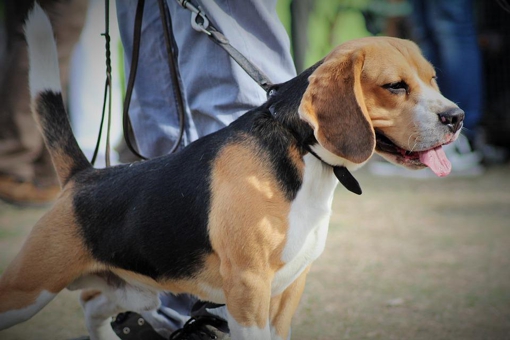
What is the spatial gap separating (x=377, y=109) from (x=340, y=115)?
0.54 feet

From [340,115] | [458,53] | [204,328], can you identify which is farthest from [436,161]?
[458,53]

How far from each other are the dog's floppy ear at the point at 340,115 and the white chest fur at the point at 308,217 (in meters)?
0.14

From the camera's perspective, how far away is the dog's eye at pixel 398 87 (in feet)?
7.79

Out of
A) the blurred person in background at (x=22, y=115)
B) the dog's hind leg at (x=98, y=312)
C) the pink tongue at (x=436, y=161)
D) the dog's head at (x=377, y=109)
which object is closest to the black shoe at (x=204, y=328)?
the dog's hind leg at (x=98, y=312)

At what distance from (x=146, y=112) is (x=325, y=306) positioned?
4.92 ft

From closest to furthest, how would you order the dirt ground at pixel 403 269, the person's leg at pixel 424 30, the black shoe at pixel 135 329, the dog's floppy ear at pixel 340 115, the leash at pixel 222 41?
the dog's floppy ear at pixel 340 115 → the leash at pixel 222 41 → the black shoe at pixel 135 329 → the dirt ground at pixel 403 269 → the person's leg at pixel 424 30

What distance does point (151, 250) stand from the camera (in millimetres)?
2602

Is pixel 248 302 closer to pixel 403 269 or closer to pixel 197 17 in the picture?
pixel 197 17

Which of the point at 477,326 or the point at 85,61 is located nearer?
the point at 477,326

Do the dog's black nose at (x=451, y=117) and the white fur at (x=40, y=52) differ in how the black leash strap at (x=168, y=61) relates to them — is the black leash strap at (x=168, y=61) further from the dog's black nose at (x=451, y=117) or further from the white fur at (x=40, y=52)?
the dog's black nose at (x=451, y=117)

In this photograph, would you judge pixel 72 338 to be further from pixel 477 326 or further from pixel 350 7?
pixel 350 7

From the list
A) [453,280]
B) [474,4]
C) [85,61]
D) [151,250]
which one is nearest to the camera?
[151,250]

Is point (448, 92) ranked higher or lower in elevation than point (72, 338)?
lower

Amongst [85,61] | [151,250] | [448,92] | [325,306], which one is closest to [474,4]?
[448,92]
